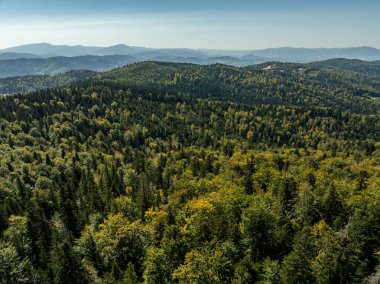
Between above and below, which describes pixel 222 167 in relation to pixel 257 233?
below

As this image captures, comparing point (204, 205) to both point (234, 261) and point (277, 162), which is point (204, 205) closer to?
point (234, 261)

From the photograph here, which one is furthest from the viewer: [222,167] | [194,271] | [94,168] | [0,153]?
[0,153]

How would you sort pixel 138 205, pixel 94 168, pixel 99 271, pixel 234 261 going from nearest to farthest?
pixel 234 261 → pixel 99 271 → pixel 138 205 → pixel 94 168

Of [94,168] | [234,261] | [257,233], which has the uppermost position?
[257,233]

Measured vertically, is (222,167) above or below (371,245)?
below

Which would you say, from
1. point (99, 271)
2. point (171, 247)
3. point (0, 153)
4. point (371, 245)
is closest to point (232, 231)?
point (171, 247)

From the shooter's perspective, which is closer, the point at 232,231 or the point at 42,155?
the point at 232,231

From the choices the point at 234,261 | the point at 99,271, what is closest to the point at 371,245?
the point at 234,261

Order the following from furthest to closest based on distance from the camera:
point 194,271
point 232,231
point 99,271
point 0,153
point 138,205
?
point 0,153 → point 138,205 → point 99,271 → point 232,231 → point 194,271

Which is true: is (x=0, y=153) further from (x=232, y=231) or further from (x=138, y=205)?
(x=232, y=231)

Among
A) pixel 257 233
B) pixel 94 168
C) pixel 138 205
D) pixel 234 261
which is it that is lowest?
pixel 94 168
